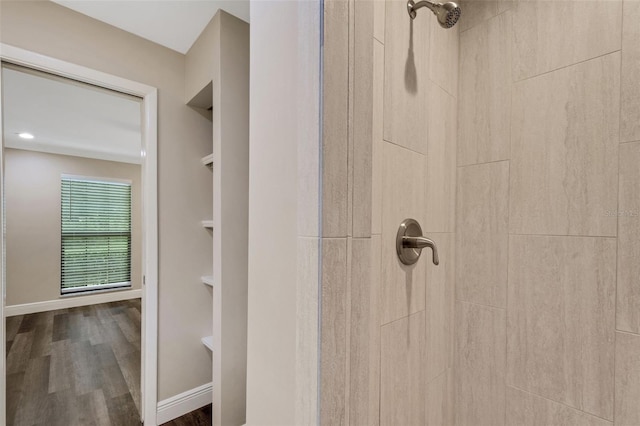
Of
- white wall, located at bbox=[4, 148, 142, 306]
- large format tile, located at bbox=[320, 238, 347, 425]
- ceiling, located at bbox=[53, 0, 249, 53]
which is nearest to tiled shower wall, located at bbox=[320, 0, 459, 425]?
large format tile, located at bbox=[320, 238, 347, 425]

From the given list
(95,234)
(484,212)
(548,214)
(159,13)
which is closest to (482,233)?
(484,212)

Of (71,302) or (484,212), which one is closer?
(484,212)

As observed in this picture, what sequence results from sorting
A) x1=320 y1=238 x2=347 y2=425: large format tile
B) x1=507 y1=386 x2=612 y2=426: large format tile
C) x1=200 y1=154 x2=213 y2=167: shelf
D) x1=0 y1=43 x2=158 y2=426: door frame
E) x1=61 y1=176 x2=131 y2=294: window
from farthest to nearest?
1. x1=61 y1=176 x2=131 y2=294: window
2. x1=200 y1=154 x2=213 y2=167: shelf
3. x1=0 y1=43 x2=158 y2=426: door frame
4. x1=507 y1=386 x2=612 y2=426: large format tile
5. x1=320 y1=238 x2=347 y2=425: large format tile

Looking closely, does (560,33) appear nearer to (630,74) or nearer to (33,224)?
(630,74)

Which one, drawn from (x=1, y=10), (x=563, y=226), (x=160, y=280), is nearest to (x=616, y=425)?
(x=563, y=226)

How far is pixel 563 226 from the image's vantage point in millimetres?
775

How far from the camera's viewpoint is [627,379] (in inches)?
26.6

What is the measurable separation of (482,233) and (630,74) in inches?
21.3

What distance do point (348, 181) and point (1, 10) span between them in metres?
1.70

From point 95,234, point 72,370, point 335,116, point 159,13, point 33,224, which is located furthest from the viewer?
point 95,234

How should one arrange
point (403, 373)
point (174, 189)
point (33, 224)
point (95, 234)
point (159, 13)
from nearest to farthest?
point (403, 373), point (159, 13), point (174, 189), point (33, 224), point (95, 234)

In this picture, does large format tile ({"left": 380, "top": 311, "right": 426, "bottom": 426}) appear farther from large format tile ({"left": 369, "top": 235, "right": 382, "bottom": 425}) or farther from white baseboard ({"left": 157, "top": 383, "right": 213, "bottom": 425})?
white baseboard ({"left": 157, "top": 383, "right": 213, "bottom": 425})

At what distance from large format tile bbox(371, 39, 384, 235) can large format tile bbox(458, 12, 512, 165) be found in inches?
19.8

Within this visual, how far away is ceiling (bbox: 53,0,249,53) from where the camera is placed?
1.26 metres
